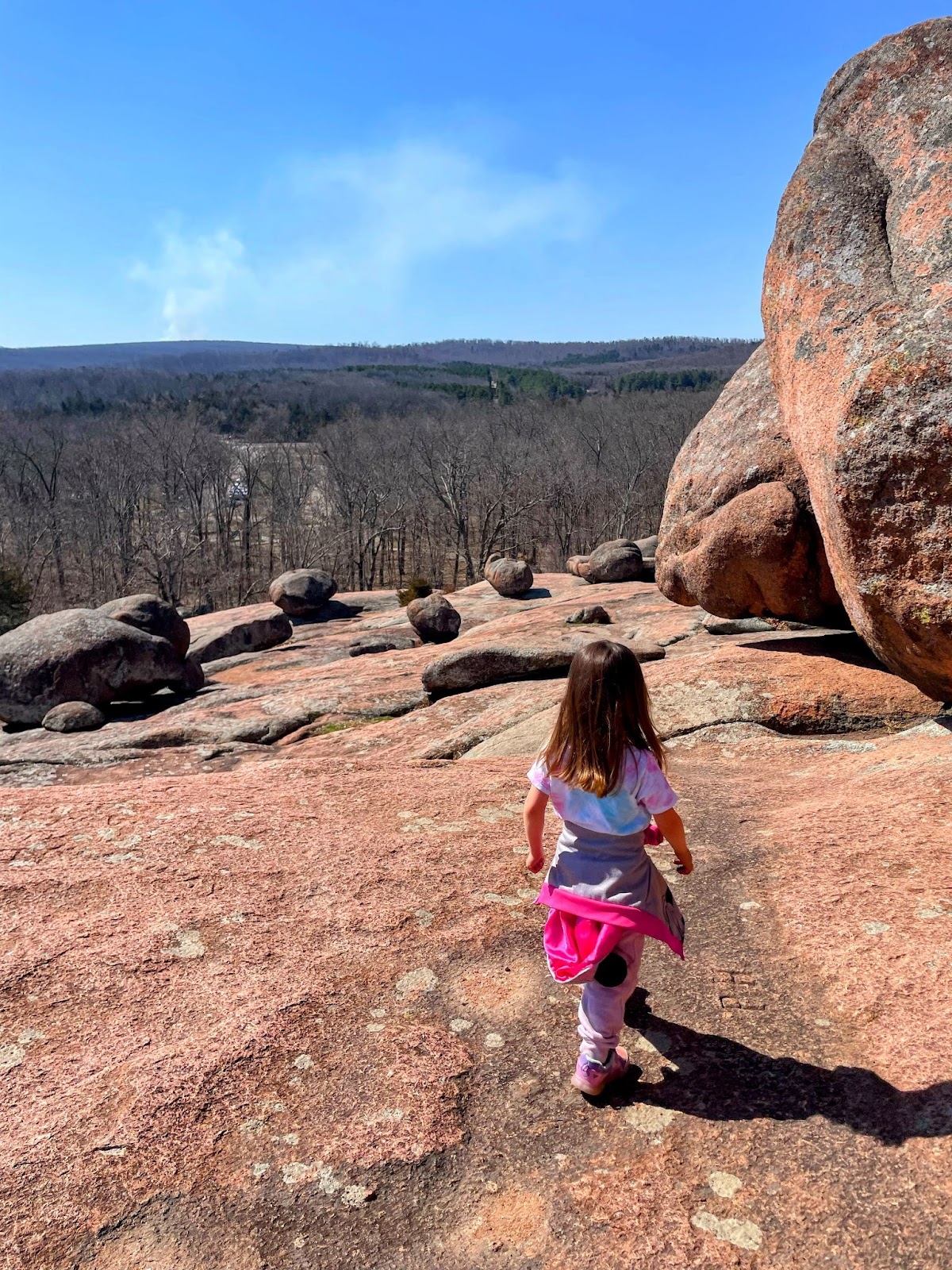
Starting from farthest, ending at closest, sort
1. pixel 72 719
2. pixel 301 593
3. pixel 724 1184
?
pixel 301 593
pixel 72 719
pixel 724 1184

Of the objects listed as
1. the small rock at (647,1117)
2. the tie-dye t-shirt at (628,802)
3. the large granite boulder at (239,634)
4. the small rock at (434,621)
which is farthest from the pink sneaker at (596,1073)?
the large granite boulder at (239,634)

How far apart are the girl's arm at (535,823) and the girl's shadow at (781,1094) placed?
0.84 m

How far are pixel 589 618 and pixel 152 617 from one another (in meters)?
10.8

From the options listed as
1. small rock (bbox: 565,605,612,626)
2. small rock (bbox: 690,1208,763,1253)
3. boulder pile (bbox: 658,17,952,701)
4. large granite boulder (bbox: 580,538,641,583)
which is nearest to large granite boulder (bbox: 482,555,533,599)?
large granite boulder (bbox: 580,538,641,583)

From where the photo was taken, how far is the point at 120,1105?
307cm

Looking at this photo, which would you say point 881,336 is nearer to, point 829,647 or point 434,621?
point 829,647

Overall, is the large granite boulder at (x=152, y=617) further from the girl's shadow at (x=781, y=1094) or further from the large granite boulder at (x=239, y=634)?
the girl's shadow at (x=781, y=1094)

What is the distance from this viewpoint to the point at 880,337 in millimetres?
6402

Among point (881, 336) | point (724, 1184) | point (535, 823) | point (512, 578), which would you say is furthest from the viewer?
point (512, 578)

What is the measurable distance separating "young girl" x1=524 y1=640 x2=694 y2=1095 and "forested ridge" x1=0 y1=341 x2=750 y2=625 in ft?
122

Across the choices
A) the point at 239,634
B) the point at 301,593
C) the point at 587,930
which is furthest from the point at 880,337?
the point at 301,593

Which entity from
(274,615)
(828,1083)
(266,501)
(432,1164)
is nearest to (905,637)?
(828,1083)

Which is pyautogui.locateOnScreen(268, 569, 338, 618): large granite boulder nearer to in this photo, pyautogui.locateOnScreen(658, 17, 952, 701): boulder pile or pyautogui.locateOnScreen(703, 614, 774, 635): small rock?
pyautogui.locateOnScreen(703, 614, 774, 635): small rock

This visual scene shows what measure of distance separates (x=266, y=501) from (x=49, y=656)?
54.1 m
